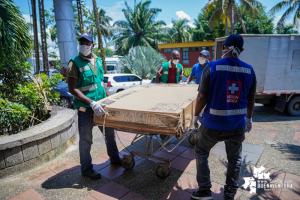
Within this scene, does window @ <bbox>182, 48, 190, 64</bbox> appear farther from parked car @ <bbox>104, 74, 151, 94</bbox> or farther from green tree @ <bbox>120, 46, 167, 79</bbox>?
parked car @ <bbox>104, 74, 151, 94</bbox>

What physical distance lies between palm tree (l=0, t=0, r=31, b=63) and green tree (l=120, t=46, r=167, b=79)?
39.4 feet

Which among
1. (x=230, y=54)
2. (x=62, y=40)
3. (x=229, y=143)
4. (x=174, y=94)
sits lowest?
(x=229, y=143)

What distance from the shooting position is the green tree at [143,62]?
650 inches

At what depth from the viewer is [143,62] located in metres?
16.5

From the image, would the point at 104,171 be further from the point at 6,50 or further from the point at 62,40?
the point at 62,40

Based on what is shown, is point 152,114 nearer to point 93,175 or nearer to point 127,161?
point 127,161

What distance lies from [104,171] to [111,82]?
7.66 meters

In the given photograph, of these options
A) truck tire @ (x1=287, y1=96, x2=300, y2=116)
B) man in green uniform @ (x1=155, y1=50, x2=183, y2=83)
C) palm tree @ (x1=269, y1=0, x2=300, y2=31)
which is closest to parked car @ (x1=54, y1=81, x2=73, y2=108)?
man in green uniform @ (x1=155, y1=50, x2=183, y2=83)

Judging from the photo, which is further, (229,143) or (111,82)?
(111,82)

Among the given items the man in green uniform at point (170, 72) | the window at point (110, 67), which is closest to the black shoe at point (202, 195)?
the man in green uniform at point (170, 72)

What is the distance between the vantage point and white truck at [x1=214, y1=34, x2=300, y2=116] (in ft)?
20.6

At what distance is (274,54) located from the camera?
6.37m

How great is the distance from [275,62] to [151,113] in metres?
6.00

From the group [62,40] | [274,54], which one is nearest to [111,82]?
[62,40]
